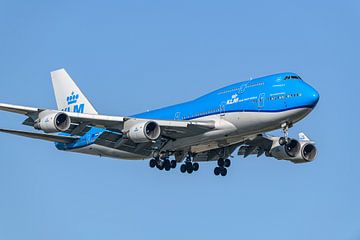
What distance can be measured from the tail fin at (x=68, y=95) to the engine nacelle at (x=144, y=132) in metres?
12.0

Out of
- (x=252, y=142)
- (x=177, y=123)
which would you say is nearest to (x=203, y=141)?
(x=177, y=123)

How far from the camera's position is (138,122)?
2295 inches

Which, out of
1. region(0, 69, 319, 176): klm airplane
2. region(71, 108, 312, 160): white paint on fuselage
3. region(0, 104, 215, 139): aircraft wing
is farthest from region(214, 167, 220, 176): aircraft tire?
region(0, 104, 215, 139): aircraft wing

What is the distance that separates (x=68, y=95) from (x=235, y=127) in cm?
1940

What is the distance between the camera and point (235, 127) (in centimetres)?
5647

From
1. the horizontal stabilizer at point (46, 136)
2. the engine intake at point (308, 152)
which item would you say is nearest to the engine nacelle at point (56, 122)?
the horizontal stabilizer at point (46, 136)

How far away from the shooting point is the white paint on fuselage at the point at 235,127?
54969mm

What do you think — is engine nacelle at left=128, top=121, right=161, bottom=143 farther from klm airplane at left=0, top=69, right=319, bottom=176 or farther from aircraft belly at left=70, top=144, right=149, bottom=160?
aircraft belly at left=70, top=144, right=149, bottom=160

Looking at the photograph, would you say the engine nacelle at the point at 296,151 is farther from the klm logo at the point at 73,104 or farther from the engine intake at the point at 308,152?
the klm logo at the point at 73,104

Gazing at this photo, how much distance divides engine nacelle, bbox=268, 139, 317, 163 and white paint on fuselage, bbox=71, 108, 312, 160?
5.25 metres

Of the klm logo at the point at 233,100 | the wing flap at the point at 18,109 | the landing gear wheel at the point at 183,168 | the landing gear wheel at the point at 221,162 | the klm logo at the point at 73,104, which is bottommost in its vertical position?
the landing gear wheel at the point at 183,168

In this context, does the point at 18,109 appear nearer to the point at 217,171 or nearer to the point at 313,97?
the point at 217,171

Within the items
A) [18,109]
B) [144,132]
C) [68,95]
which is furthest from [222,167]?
[18,109]

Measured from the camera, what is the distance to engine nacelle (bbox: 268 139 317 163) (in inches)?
2504
